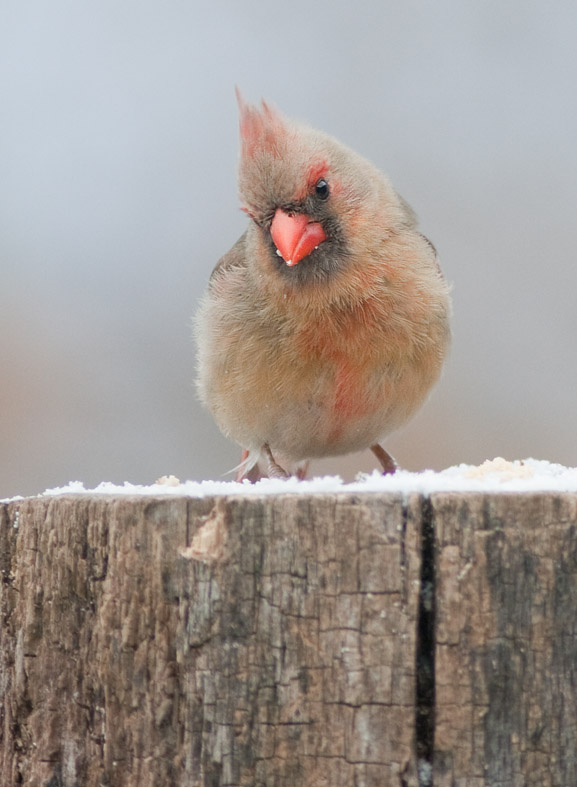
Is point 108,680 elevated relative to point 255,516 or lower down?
lower down

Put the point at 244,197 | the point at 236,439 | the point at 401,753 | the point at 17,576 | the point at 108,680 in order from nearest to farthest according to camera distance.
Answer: the point at 401,753, the point at 108,680, the point at 17,576, the point at 244,197, the point at 236,439

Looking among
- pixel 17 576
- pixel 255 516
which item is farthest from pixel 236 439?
pixel 255 516

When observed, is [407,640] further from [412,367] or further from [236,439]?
[236,439]

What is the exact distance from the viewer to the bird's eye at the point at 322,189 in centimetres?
257

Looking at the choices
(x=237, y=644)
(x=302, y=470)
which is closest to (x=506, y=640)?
(x=237, y=644)

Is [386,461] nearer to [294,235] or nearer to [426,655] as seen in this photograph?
[294,235]

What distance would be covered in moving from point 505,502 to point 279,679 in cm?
42

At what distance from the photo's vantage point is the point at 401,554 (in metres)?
1.45

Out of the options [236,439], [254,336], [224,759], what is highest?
[254,336]

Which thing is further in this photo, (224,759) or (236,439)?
(236,439)

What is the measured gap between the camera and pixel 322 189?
2574 millimetres

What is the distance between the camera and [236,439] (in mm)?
3035

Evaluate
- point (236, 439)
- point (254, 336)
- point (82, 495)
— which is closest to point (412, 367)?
point (254, 336)

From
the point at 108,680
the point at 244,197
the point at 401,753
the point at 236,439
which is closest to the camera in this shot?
the point at 401,753
